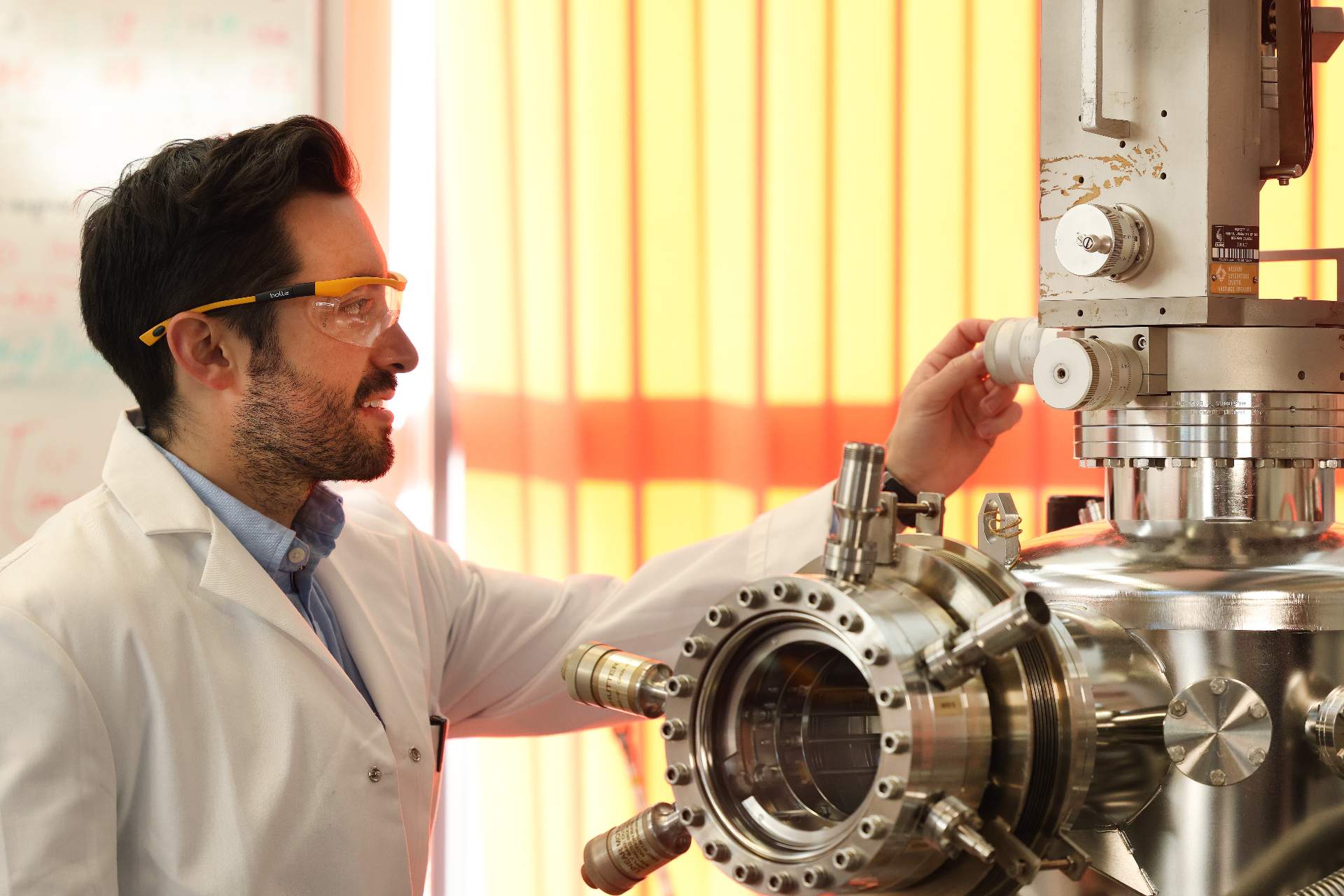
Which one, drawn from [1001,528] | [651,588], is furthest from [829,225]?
[1001,528]

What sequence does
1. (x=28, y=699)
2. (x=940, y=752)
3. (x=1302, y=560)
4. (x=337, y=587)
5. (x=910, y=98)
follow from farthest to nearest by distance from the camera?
(x=910, y=98)
(x=337, y=587)
(x=28, y=699)
(x=1302, y=560)
(x=940, y=752)

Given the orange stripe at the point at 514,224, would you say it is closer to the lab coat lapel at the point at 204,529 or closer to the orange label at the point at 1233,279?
the lab coat lapel at the point at 204,529

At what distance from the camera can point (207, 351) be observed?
1236 millimetres

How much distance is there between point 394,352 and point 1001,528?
2.43 ft

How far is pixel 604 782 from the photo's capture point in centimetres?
201

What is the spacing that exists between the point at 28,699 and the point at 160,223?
47cm

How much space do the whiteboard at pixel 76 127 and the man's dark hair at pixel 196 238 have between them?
2.72 feet

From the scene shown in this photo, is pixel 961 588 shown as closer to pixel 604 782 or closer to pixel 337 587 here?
pixel 337 587

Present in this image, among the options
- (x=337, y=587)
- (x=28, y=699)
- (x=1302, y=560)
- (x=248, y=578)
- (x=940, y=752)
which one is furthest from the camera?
(x=337, y=587)

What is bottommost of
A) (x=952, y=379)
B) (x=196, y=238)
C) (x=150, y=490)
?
(x=150, y=490)

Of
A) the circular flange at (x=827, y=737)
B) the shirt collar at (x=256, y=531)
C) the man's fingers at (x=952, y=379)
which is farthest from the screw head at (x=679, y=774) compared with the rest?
the shirt collar at (x=256, y=531)

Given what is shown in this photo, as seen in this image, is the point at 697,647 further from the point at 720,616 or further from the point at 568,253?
the point at 568,253

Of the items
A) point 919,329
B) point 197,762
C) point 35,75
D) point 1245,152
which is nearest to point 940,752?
point 1245,152

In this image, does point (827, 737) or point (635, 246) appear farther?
point (635, 246)
